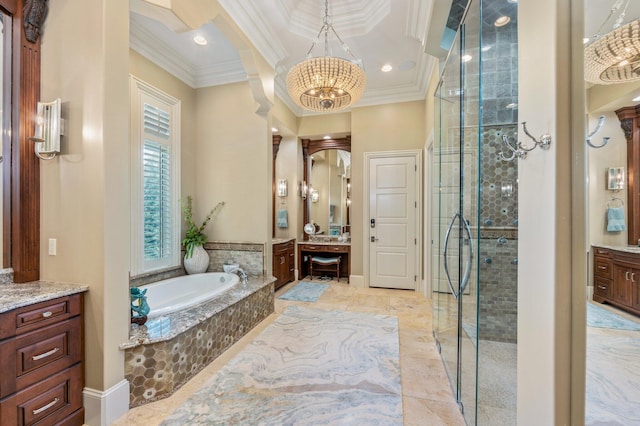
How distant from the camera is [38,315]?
1.52m

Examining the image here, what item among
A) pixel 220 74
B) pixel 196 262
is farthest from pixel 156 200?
pixel 220 74

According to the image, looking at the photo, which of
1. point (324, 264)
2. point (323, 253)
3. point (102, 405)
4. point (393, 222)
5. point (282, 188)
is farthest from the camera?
point (323, 253)

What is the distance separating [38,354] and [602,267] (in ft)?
8.59

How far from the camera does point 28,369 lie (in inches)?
58.4

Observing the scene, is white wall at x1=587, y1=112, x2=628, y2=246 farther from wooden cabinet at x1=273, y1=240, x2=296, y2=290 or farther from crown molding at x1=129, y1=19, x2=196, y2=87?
wooden cabinet at x1=273, y1=240, x2=296, y2=290

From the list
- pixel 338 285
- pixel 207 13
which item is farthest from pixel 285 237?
pixel 207 13

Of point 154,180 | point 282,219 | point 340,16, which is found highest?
point 340,16

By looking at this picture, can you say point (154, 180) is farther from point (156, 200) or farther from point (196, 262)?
point (196, 262)

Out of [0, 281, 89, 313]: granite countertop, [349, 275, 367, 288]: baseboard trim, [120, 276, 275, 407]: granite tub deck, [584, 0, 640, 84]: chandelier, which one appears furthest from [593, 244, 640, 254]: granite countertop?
[349, 275, 367, 288]: baseboard trim

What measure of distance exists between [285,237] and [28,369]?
397 centimetres

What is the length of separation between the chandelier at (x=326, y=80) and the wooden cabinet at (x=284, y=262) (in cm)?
247

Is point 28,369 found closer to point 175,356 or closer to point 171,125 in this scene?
point 175,356

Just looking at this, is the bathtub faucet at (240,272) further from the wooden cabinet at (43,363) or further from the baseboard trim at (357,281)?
the baseboard trim at (357,281)

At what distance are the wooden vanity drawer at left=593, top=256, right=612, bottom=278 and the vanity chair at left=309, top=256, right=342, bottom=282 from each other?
441 cm
